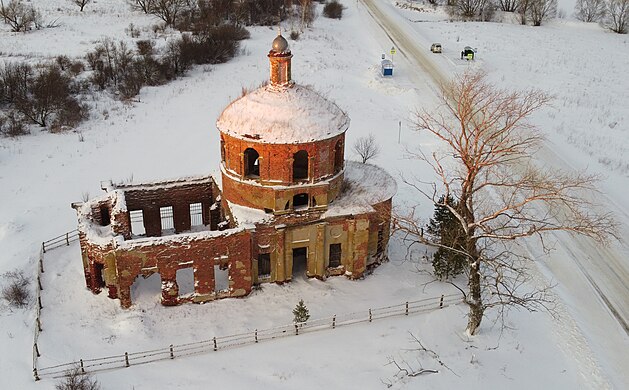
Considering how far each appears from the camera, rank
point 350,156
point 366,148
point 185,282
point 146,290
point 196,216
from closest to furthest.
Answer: point 146,290
point 185,282
point 196,216
point 366,148
point 350,156

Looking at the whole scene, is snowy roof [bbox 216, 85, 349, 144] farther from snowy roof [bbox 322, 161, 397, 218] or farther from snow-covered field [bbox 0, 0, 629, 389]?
snow-covered field [bbox 0, 0, 629, 389]

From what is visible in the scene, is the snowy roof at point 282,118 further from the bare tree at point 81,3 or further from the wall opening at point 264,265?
the bare tree at point 81,3

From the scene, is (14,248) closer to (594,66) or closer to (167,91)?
(167,91)

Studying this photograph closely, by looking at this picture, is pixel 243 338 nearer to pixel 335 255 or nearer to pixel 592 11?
pixel 335 255

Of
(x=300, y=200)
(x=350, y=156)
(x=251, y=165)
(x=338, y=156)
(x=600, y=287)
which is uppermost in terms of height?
(x=338, y=156)

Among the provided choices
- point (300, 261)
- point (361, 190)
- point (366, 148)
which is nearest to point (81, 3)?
point (366, 148)

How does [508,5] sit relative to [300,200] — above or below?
above

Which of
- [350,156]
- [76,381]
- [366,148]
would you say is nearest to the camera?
[76,381]

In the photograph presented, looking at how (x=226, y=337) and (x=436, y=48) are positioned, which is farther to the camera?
(x=436, y=48)
